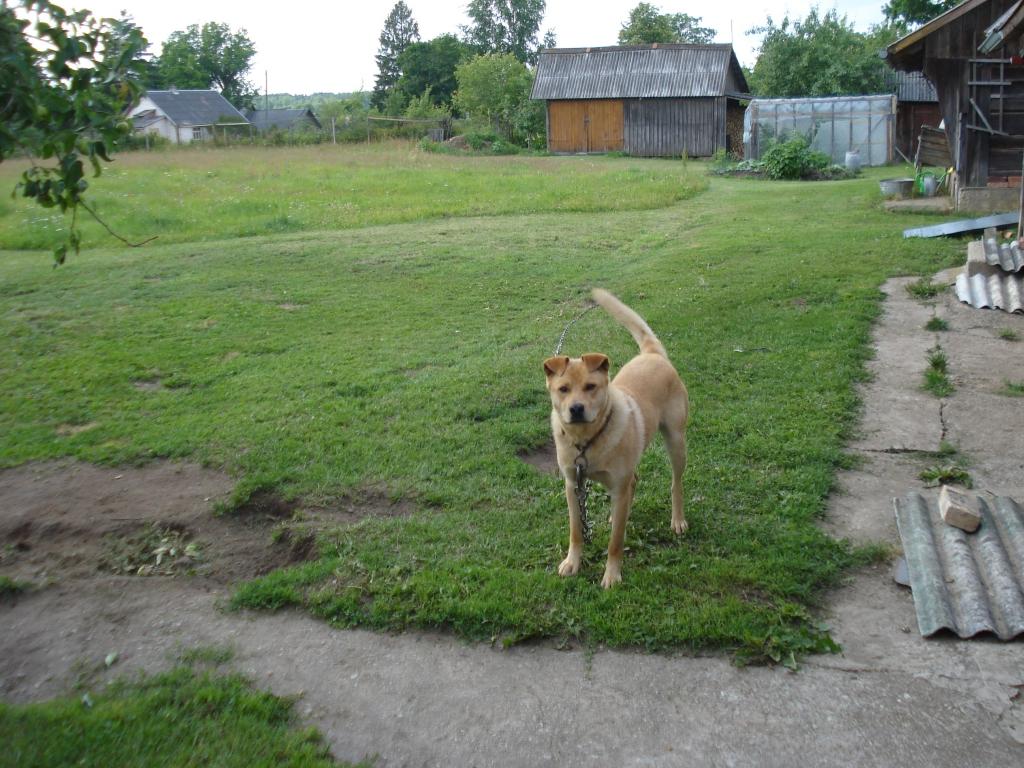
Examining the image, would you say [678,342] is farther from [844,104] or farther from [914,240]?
[844,104]

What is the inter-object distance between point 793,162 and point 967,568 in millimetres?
25913

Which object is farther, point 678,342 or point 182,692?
point 678,342

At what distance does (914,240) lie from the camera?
13.9 metres

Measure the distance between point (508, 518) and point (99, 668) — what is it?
7.69 feet

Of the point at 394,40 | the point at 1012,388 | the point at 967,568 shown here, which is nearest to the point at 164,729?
the point at 967,568

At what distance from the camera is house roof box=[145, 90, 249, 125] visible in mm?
59875

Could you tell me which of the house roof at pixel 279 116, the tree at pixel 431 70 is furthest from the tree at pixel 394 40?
the house roof at pixel 279 116

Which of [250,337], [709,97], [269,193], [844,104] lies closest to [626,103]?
[709,97]

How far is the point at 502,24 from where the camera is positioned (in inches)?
3233

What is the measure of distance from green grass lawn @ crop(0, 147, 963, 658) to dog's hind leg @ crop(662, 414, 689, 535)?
87 mm

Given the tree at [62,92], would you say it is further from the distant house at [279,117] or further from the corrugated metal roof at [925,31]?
the distant house at [279,117]

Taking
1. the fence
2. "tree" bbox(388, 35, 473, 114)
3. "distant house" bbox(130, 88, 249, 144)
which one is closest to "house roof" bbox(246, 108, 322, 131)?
"distant house" bbox(130, 88, 249, 144)

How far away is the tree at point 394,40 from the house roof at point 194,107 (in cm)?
2318

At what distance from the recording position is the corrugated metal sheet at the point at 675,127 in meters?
40.3
